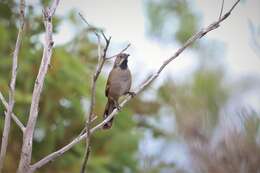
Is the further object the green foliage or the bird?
the green foliage

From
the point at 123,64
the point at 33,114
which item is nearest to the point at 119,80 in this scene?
the point at 123,64

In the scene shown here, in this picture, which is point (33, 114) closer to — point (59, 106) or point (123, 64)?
point (123, 64)

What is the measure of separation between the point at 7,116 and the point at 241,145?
1544 millimetres

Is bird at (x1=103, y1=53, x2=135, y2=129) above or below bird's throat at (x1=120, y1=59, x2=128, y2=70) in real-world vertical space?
below

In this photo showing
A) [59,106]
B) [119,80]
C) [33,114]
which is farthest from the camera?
[59,106]

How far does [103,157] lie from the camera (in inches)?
308

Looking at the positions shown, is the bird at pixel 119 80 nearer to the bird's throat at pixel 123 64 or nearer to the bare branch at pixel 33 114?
the bird's throat at pixel 123 64

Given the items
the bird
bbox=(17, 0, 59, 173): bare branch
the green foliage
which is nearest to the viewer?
bbox=(17, 0, 59, 173): bare branch

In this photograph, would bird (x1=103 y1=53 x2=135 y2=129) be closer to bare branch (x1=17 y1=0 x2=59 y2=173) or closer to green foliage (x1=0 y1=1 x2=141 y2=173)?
bare branch (x1=17 y1=0 x2=59 y2=173)

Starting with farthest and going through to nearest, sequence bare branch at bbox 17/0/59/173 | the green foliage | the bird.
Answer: the green foliage → the bird → bare branch at bbox 17/0/59/173

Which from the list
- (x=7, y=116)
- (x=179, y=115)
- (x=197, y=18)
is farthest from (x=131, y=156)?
(x=7, y=116)

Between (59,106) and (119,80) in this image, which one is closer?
(119,80)

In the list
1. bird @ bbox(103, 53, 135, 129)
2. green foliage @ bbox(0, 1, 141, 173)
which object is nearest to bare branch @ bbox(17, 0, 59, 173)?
bird @ bbox(103, 53, 135, 129)

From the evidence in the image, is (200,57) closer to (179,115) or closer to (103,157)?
(103,157)
